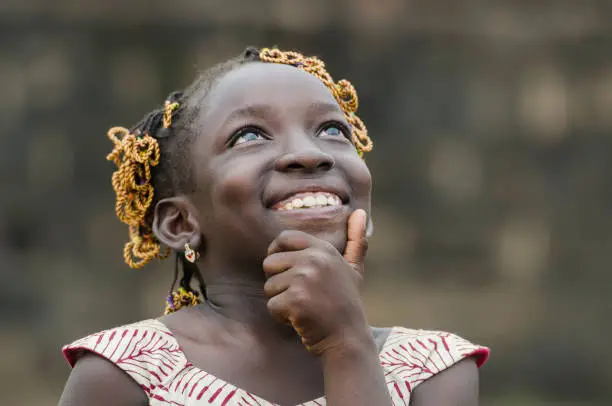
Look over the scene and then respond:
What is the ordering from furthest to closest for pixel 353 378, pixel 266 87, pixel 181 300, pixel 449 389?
pixel 181 300 < pixel 266 87 < pixel 449 389 < pixel 353 378

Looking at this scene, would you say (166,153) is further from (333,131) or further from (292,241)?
(292,241)

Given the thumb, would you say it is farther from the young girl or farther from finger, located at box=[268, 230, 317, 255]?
finger, located at box=[268, 230, 317, 255]

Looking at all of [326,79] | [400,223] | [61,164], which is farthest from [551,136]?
[326,79]

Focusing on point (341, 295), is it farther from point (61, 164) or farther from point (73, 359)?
point (61, 164)

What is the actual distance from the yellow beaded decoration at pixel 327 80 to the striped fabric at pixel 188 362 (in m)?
0.58

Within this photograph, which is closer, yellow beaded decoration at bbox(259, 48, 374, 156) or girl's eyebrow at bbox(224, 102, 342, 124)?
girl's eyebrow at bbox(224, 102, 342, 124)

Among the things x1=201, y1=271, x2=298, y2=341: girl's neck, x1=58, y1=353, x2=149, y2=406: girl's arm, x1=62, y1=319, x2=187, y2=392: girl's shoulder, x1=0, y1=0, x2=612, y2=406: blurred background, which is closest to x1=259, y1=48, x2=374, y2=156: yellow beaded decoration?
A: x1=201, y1=271, x2=298, y2=341: girl's neck

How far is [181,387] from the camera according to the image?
2238mm

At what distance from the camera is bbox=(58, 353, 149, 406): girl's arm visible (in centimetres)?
222

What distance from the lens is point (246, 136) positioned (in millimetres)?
2441

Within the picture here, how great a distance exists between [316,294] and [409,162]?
439 centimetres

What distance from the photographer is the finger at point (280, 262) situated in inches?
83.7

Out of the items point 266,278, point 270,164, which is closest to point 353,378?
point 266,278

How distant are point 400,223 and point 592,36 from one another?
1741mm
